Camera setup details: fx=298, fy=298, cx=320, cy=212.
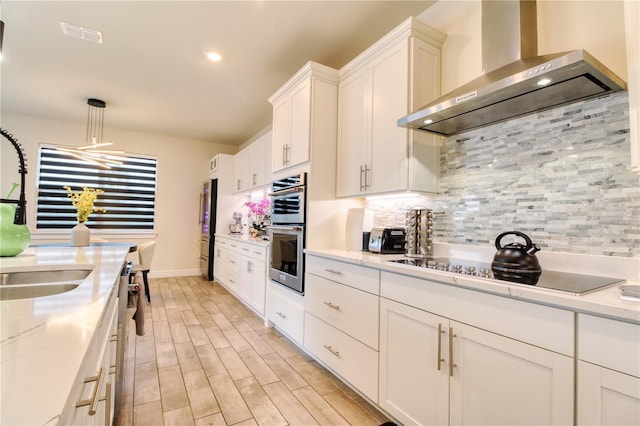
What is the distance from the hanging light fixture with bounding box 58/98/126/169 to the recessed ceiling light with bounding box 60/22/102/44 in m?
1.14

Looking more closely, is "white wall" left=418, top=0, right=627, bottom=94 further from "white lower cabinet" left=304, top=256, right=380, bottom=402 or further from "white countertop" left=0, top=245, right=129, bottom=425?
"white countertop" left=0, top=245, right=129, bottom=425

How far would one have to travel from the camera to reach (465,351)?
1.26 m

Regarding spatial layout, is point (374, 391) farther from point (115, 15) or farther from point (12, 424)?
point (115, 15)

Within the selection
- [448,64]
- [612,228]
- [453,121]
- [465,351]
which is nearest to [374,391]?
[465,351]

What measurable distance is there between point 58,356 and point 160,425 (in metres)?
1.55

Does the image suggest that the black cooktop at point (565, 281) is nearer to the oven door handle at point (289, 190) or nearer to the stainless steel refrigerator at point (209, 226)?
the oven door handle at point (289, 190)

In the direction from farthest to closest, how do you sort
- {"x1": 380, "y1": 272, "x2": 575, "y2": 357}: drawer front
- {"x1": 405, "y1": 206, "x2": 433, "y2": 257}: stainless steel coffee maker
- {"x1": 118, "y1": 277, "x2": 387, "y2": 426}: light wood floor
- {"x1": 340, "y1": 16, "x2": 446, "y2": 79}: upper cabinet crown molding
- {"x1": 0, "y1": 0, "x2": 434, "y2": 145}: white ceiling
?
{"x1": 0, "y1": 0, "x2": 434, "y2": 145}: white ceiling → {"x1": 405, "y1": 206, "x2": 433, "y2": 257}: stainless steel coffee maker → {"x1": 340, "y1": 16, "x2": 446, "y2": 79}: upper cabinet crown molding → {"x1": 118, "y1": 277, "x2": 387, "y2": 426}: light wood floor → {"x1": 380, "y1": 272, "x2": 575, "y2": 357}: drawer front

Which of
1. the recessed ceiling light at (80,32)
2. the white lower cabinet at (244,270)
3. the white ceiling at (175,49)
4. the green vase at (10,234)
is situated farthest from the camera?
the white lower cabinet at (244,270)

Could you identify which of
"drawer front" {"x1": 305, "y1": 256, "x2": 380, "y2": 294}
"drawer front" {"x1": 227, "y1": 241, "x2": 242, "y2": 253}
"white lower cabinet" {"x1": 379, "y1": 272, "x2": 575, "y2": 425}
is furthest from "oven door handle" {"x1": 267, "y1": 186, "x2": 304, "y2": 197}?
"drawer front" {"x1": 227, "y1": 241, "x2": 242, "y2": 253}

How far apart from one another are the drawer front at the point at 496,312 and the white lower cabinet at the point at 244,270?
A: 2075 mm

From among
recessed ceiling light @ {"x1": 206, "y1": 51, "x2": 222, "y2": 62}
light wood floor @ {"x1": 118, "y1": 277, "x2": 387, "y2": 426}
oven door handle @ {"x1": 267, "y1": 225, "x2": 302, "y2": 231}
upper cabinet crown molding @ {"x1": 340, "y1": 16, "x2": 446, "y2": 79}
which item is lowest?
light wood floor @ {"x1": 118, "y1": 277, "x2": 387, "y2": 426}

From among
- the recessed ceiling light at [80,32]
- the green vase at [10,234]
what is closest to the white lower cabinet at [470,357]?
the green vase at [10,234]

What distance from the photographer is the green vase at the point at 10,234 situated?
56.0 inches

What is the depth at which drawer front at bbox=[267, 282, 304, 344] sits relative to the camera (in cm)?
253
